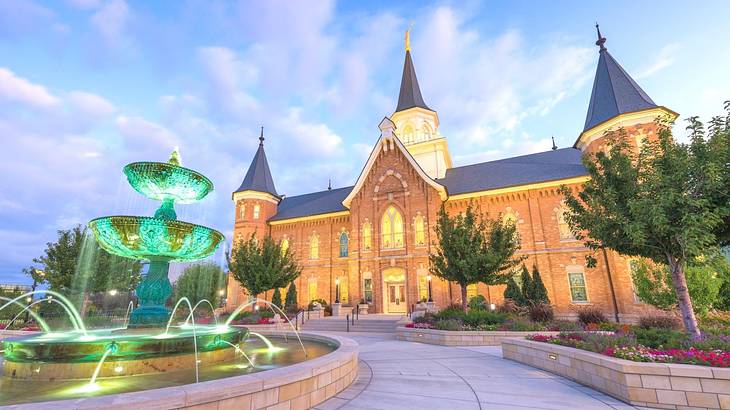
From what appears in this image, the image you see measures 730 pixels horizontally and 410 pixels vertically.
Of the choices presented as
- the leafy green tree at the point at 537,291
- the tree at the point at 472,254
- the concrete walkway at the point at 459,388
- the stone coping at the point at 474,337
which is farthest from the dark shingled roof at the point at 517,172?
the concrete walkway at the point at 459,388

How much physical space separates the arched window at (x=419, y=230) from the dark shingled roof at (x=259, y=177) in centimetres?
1655

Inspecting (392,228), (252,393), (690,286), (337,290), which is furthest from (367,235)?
(252,393)

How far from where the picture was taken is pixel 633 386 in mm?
5258

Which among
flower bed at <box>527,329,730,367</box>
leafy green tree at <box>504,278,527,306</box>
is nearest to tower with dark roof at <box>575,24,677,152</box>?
leafy green tree at <box>504,278,527,306</box>

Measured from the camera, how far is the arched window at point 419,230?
23070mm

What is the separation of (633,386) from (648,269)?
15103 millimetres

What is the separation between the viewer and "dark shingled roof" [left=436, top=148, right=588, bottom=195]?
22078mm

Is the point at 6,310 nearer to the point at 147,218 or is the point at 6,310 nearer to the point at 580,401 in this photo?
the point at 147,218

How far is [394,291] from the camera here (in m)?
23.4

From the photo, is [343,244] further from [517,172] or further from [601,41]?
[601,41]

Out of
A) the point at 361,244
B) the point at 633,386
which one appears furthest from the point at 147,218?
the point at 361,244

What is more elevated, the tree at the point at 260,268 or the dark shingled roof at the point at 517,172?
the dark shingled roof at the point at 517,172

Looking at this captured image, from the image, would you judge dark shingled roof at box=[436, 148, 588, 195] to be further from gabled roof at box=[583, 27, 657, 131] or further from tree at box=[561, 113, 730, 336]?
tree at box=[561, 113, 730, 336]

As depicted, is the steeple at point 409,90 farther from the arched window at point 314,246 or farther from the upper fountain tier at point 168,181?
the upper fountain tier at point 168,181
